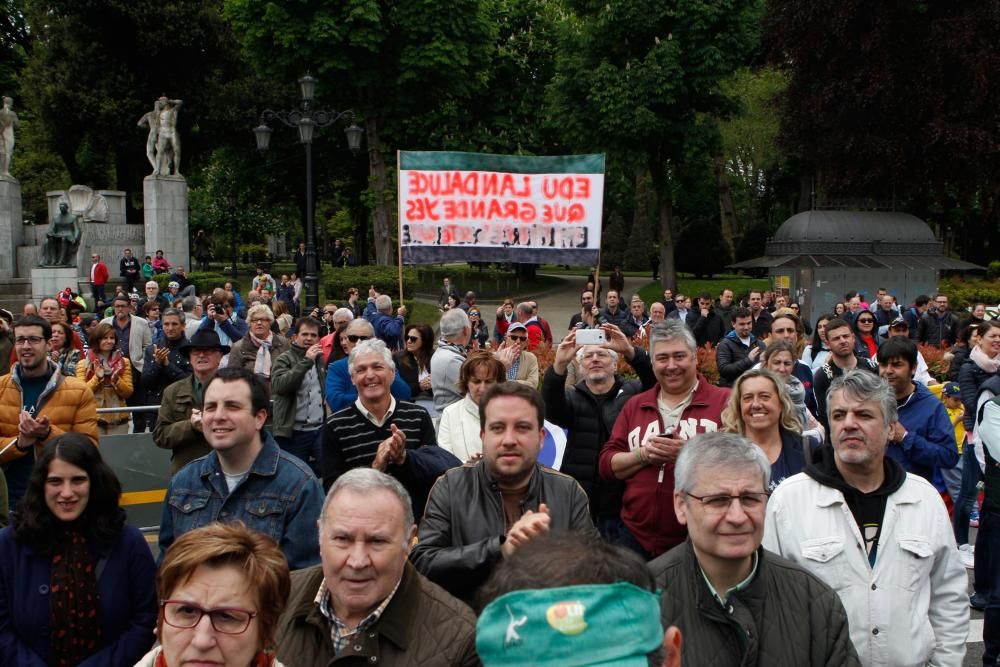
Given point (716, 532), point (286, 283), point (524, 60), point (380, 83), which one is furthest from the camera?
point (524, 60)

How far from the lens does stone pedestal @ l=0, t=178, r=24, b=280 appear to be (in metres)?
33.1

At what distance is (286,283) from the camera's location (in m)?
26.0

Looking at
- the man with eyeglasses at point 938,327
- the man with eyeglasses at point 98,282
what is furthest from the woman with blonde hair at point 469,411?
the man with eyeglasses at point 98,282

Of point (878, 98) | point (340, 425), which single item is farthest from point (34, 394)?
point (878, 98)

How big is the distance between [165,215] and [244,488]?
33717 mm

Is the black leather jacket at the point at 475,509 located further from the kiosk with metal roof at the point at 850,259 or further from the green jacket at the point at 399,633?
the kiosk with metal roof at the point at 850,259

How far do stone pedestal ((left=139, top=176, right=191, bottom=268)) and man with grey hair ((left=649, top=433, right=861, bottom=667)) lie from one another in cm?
3482

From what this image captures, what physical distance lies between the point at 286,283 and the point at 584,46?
682 inches

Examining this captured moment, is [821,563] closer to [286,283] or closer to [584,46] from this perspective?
[286,283]

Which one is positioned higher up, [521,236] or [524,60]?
[524,60]

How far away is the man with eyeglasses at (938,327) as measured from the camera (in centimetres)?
1631

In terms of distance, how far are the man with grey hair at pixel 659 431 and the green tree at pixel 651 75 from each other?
1209 inches

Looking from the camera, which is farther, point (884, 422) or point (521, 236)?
point (521, 236)

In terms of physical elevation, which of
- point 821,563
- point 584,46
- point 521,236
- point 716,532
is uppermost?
point 584,46
